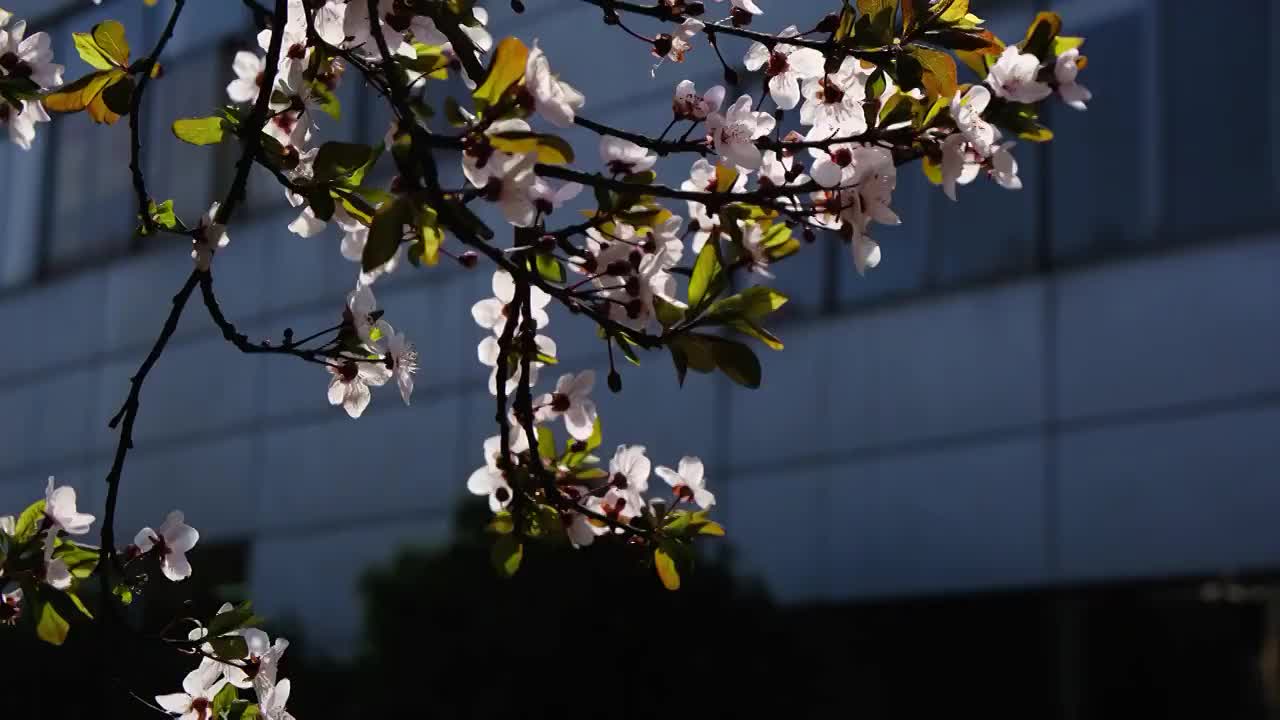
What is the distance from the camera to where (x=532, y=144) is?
2365 millimetres

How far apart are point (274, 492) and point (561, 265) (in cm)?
1693

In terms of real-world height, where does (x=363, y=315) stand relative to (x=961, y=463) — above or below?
below

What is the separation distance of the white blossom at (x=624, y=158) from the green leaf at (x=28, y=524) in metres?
Result: 1.07

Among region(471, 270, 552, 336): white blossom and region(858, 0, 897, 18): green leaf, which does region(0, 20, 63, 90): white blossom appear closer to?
region(471, 270, 552, 336): white blossom

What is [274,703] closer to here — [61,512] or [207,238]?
[61,512]

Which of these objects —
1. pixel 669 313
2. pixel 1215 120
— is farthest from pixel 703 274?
pixel 1215 120

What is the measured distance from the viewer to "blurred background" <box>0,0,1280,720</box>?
41.6ft

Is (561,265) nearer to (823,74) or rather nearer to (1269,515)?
(823,74)

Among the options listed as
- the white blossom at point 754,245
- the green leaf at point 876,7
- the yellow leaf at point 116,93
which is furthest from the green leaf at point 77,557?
the green leaf at point 876,7

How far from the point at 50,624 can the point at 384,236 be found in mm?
959

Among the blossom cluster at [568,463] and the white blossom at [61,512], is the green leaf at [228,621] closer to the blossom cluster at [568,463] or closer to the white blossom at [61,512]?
the white blossom at [61,512]

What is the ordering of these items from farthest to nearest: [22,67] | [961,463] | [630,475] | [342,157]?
1. [961,463]
2. [630,475]
3. [22,67]
4. [342,157]

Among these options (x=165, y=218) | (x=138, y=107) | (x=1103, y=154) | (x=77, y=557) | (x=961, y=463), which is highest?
(x=1103, y=154)

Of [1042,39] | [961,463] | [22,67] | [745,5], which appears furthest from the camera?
[961,463]
